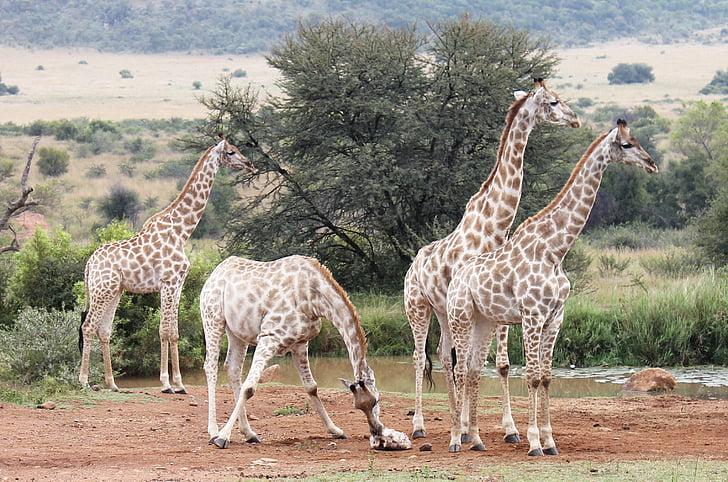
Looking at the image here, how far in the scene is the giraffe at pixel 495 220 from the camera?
10.4 meters

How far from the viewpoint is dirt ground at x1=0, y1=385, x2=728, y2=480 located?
8812mm

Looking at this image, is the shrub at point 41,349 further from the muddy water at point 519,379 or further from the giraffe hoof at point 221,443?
the giraffe hoof at point 221,443

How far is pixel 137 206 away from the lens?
1518 inches

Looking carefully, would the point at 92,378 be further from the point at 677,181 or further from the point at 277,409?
the point at 677,181

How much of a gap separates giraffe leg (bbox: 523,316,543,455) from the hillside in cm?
10086

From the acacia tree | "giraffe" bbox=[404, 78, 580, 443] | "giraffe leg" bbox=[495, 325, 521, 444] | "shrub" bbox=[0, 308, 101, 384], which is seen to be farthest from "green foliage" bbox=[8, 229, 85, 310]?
"giraffe leg" bbox=[495, 325, 521, 444]

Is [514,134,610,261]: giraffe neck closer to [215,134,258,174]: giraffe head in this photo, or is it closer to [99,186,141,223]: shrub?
[215,134,258,174]: giraffe head

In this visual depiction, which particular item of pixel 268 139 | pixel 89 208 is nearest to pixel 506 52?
pixel 268 139

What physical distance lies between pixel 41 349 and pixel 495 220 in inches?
249

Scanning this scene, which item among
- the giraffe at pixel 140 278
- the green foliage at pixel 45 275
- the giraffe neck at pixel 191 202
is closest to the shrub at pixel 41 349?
the giraffe at pixel 140 278

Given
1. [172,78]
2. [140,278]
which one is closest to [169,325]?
[140,278]

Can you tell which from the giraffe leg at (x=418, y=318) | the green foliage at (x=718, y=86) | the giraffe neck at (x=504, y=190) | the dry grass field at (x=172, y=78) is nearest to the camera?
the giraffe neck at (x=504, y=190)

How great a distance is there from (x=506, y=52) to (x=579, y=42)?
96496 millimetres

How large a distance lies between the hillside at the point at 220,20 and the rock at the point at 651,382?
95519mm
